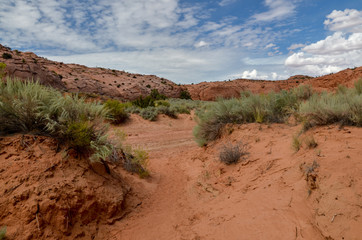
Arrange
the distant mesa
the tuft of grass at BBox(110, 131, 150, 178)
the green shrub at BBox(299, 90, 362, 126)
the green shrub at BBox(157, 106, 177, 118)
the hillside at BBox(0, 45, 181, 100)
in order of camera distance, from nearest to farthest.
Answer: the green shrub at BBox(299, 90, 362, 126) → the tuft of grass at BBox(110, 131, 150, 178) → the green shrub at BBox(157, 106, 177, 118) → the distant mesa → the hillside at BBox(0, 45, 181, 100)

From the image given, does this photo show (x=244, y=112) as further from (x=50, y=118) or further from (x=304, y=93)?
(x=50, y=118)

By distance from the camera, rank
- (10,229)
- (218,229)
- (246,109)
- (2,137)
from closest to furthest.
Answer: (10,229) → (218,229) → (2,137) → (246,109)

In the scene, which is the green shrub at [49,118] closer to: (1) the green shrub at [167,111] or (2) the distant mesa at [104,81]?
(1) the green shrub at [167,111]

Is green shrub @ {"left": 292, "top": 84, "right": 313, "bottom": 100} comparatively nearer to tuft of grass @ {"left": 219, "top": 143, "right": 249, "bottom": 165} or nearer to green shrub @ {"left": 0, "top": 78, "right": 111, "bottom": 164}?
tuft of grass @ {"left": 219, "top": 143, "right": 249, "bottom": 165}

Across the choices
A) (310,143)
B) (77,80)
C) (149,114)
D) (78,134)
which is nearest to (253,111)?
(310,143)

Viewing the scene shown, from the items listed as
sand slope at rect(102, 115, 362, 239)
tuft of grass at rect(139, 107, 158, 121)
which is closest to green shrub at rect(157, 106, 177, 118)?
tuft of grass at rect(139, 107, 158, 121)

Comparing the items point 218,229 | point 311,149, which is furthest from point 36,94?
point 311,149

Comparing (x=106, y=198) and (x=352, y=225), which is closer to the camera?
(x=352, y=225)

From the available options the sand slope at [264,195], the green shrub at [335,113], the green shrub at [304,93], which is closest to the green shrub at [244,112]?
the sand slope at [264,195]

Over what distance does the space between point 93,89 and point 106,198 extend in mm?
30431

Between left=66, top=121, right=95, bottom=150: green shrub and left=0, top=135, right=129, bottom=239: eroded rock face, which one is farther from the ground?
left=66, top=121, right=95, bottom=150: green shrub

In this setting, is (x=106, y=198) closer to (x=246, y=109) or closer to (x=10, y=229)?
(x=10, y=229)

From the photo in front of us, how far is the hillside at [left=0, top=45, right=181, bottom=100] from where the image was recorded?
71.3ft

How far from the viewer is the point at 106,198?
3354mm
